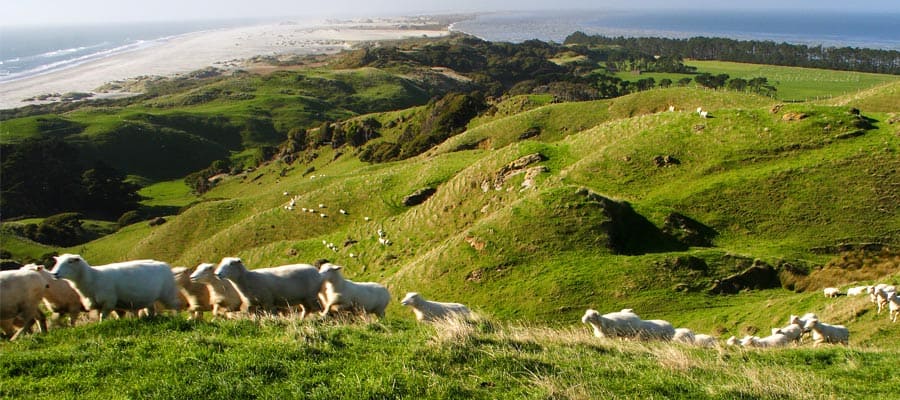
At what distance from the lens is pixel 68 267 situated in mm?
11867

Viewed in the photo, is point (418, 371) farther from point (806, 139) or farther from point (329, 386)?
point (806, 139)

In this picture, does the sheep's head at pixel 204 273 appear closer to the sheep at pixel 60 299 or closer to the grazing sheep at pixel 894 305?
the sheep at pixel 60 299

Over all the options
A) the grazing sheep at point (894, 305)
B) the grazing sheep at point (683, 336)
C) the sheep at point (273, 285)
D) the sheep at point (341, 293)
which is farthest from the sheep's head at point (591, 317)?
the grazing sheep at point (894, 305)

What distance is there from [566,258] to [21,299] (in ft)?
63.3

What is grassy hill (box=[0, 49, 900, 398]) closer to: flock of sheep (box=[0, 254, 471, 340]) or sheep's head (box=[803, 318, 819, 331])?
sheep's head (box=[803, 318, 819, 331])

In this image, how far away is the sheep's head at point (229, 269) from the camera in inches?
543

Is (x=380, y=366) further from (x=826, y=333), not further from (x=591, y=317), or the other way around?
(x=826, y=333)

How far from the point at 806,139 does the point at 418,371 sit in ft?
97.9

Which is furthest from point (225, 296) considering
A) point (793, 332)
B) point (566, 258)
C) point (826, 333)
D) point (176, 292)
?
point (826, 333)

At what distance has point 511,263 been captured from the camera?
25.4m

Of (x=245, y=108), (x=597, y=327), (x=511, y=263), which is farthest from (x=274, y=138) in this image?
(x=597, y=327)

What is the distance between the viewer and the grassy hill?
350 inches

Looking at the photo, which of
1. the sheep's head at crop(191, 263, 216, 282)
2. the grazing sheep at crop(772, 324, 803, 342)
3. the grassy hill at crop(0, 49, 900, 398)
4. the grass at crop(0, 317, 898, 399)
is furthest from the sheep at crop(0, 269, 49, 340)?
the grazing sheep at crop(772, 324, 803, 342)

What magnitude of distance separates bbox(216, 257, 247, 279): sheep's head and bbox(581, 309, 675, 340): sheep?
9289 millimetres
